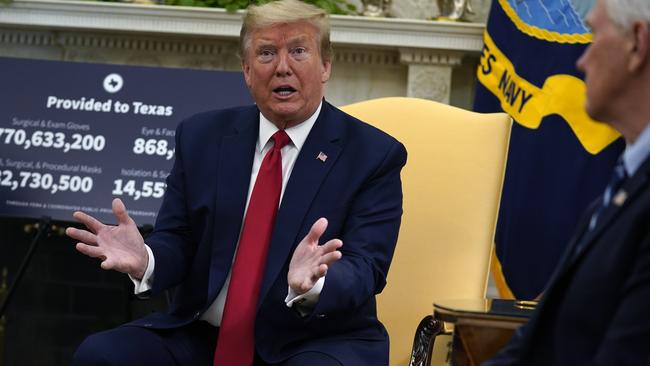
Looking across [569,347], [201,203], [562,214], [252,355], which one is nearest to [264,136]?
[201,203]

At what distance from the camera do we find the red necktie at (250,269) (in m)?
2.51

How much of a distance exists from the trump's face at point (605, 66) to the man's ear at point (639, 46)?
0.04 ft

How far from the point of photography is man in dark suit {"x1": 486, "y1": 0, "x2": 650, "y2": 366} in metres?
1.38

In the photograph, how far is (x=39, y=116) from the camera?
14.2ft

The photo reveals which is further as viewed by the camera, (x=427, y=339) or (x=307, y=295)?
(x=427, y=339)

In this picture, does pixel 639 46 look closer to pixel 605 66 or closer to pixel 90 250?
pixel 605 66

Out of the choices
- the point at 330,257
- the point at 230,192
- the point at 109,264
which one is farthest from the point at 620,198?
the point at 230,192

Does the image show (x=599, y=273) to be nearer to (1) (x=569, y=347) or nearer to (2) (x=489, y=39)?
(1) (x=569, y=347)

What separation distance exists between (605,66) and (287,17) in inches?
49.0

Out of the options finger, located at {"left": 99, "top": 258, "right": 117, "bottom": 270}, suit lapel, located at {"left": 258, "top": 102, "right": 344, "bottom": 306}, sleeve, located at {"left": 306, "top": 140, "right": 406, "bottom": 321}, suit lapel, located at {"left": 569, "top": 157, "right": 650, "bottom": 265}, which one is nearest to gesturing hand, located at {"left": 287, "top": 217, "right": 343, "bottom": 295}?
sleeve, located at {"left": 306, "top": 140, "right": 406, "bottom": 321}

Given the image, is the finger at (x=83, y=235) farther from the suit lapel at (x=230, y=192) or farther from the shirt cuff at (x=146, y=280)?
the suit lapel at (x=230, y=192)

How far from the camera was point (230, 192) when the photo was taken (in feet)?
8.68

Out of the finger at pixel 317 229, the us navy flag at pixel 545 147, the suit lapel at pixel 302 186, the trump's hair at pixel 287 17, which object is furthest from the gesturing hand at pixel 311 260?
the us navy flag at pixel 545 147

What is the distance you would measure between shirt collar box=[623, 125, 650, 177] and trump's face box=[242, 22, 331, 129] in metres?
1.24
